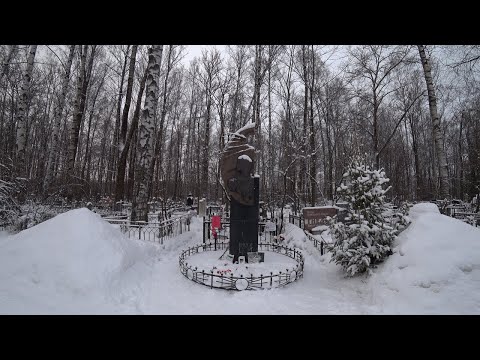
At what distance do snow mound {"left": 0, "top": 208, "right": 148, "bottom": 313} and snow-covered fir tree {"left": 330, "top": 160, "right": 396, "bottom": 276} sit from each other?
5761 millimetres

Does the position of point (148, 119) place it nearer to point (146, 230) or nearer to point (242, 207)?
point (146, 230)

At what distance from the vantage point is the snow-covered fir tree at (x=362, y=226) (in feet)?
23.1

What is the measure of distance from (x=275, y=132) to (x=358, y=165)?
25.7 metres

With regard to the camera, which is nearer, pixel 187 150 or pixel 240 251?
pixel 240 251

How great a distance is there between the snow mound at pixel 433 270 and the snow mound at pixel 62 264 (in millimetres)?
5700

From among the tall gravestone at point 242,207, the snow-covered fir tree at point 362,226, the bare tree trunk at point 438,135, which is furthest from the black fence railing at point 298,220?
the bare tree trunk at point 438,135

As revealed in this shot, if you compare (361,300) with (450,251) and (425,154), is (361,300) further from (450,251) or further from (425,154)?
(425,154)

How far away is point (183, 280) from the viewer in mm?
7066

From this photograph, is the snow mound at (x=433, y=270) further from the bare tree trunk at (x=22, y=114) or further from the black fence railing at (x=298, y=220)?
the bare tree trunk at (x=22, y=114)

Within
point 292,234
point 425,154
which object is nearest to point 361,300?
point 292,234

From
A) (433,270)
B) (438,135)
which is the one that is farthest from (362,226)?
(438,135)

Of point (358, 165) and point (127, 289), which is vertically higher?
point (358, 165)

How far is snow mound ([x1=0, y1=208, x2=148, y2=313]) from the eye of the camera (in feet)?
14.7

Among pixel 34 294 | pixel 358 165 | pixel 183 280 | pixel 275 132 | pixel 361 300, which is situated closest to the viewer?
pixel 34 294
